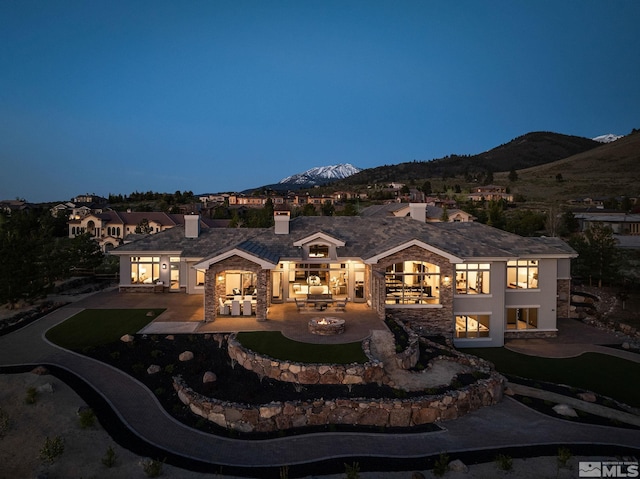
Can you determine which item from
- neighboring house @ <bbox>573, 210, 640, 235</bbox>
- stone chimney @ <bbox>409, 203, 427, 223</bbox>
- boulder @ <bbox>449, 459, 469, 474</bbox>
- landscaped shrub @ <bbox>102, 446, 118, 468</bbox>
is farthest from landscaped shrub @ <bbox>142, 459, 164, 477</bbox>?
neighboring house @ <bbox>573, 210, 640, 235</bbox>

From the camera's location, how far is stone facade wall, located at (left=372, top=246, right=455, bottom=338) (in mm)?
19692

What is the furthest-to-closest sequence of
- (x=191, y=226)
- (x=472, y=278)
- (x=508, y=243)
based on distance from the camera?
(x=191, y=226), (x=508, y=243), (x=472, y=278)

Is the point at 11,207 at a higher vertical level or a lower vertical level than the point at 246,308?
higher

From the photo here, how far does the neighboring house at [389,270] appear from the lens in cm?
1936

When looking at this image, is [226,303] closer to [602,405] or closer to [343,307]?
[343,307]

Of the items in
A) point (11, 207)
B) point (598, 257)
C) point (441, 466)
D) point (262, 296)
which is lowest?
point (441, 466)

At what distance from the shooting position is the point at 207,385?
1286 cm

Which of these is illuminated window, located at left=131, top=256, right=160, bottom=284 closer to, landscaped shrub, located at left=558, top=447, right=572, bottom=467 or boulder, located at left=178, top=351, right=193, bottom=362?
boulder, located at left=178, top=351, right=193, bottom=362

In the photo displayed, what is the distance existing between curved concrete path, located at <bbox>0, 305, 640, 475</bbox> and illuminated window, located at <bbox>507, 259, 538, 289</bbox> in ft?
32.8

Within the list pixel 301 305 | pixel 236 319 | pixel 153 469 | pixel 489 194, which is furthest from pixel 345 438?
pixel 489 194

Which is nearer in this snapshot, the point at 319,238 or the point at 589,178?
the point at 319,238

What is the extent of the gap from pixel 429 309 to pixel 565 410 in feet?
25.4

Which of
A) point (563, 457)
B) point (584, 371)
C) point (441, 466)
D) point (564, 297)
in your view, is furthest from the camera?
point (564, 297)

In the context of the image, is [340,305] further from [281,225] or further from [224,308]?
[281,225]
